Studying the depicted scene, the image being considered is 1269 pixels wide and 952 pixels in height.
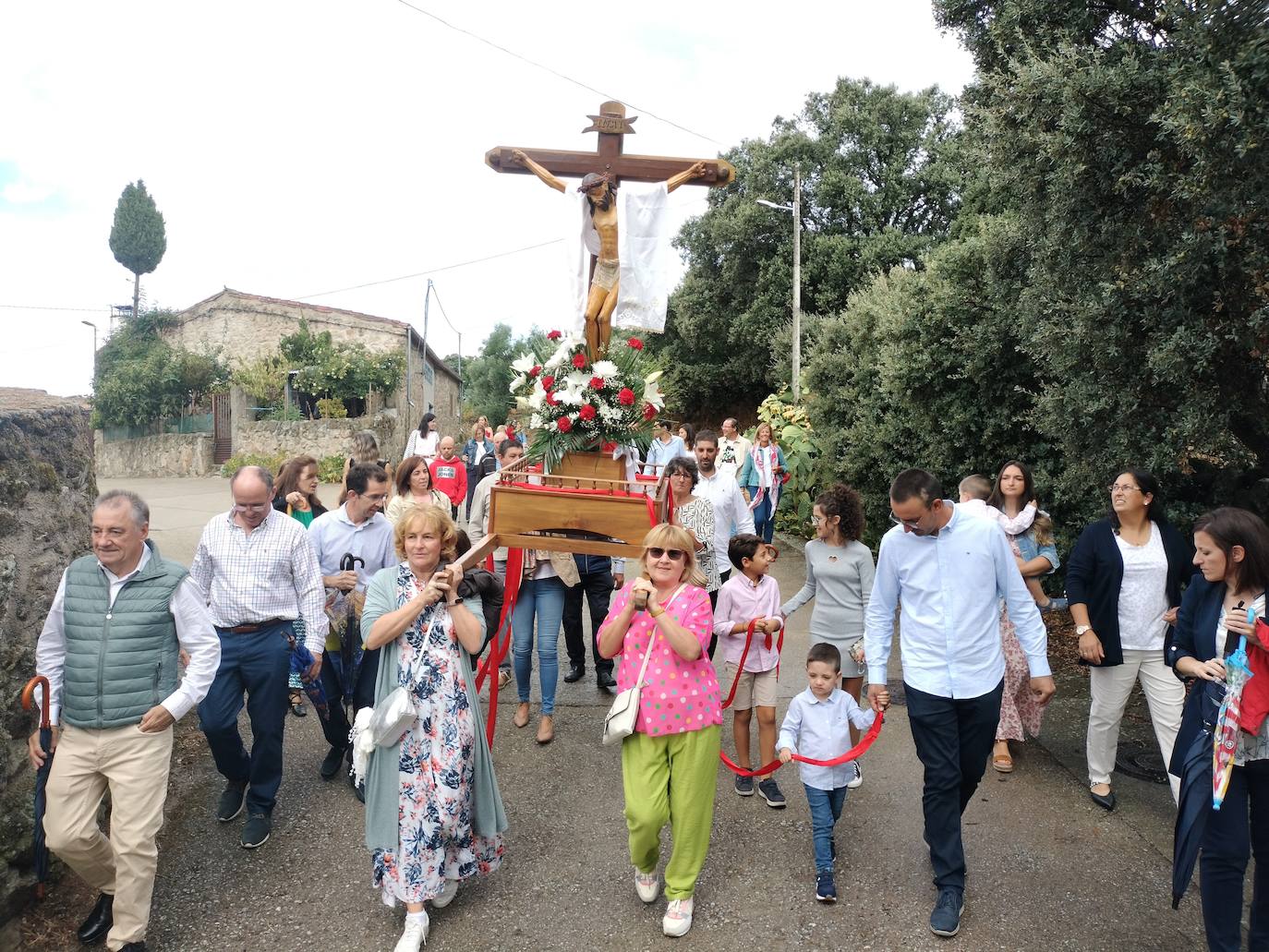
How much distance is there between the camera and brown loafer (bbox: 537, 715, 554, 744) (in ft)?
20.1

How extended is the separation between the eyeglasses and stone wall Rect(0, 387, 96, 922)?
2.94 m

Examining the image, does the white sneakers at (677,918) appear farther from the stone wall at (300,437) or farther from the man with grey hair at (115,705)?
the stone wall at (300,437)

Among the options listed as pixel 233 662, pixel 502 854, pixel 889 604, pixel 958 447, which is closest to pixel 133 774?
pixel 233 662

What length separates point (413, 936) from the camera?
3.84 metres

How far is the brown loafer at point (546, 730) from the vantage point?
241 inches

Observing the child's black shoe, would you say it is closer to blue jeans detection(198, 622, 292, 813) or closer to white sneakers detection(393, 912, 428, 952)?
white sneakers detection(393, 912, 428, 952)

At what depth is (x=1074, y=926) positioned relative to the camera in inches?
159

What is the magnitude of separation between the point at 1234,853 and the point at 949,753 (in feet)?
3.66

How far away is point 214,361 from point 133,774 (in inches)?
1223

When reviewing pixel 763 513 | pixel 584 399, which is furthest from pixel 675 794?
pixel 763 513

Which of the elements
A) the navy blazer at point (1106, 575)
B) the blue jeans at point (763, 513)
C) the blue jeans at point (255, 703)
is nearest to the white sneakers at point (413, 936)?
the blue jeans at point (255, 703)

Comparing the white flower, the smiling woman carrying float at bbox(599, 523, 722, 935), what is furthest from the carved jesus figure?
the smiling woman carrying float at bbox(599, 523, 722, 935)

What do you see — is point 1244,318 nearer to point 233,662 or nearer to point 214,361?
point 233,662

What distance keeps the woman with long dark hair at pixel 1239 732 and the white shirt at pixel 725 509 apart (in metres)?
3.45
